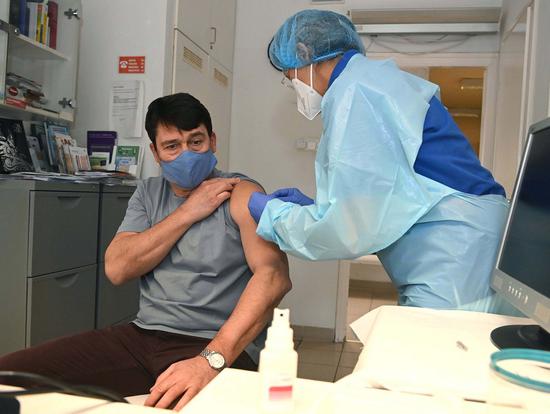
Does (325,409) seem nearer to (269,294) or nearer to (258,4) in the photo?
(269,294)

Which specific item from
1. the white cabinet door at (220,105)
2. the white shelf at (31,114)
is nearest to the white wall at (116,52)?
the white shelf at (31,114)

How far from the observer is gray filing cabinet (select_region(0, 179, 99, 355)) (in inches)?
70.2

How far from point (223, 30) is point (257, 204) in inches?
103

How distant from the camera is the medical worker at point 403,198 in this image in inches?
42.9

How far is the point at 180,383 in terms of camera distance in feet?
3.50

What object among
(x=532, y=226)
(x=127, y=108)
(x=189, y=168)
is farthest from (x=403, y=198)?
(x=127, y=108)

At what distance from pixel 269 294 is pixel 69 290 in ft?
3.52

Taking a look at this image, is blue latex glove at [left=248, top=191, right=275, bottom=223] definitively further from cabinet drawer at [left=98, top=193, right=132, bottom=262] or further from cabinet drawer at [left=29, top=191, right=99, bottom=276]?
cabinet drawer at [left=98, top=193, right=132, bottom=262]

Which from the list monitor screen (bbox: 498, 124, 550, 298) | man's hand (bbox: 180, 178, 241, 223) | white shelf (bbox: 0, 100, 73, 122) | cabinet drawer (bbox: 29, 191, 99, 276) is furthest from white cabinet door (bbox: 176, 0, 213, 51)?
monitor screen (bbox: 498, 124, 550, 298)

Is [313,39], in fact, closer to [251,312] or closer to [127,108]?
[251,312]

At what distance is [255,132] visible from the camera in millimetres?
3824

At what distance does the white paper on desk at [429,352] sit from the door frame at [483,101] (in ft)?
8.59

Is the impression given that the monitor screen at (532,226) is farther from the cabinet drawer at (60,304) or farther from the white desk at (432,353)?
the cabinet drawer at (60,304)

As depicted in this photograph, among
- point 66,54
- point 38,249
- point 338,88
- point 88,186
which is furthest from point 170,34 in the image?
point 338,88
